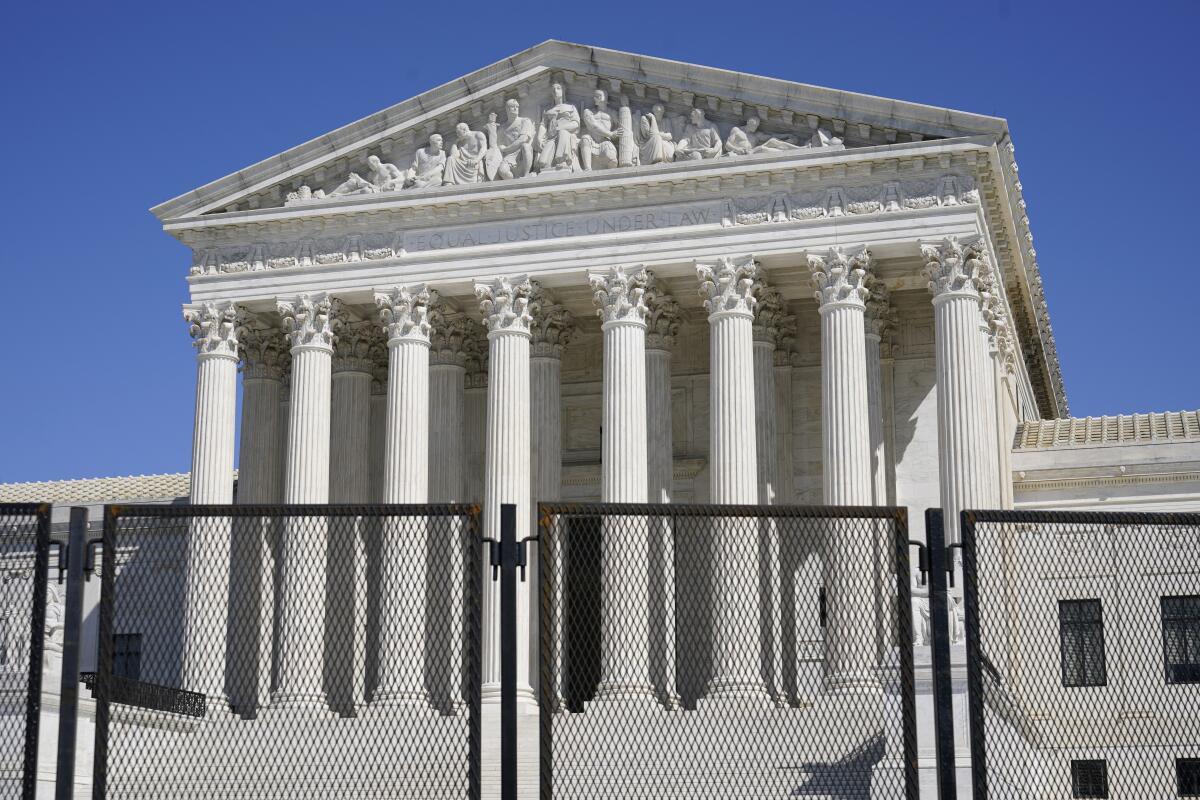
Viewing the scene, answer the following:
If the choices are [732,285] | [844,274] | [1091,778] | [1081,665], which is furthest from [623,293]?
[1091,778]

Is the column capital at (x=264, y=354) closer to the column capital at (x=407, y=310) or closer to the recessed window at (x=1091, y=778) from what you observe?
the column capital at (x=407, y=310)

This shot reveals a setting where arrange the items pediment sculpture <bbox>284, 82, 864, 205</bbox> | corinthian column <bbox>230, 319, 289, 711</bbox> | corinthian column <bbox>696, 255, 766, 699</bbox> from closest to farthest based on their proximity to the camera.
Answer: corinthian column <bbox>696, 255, 766, 699</bbox>, pediment sculpture <bbox>284, 82, 864, 205</bbox>, corinthian column <bbox>230, 319, 289, 711</bbox>

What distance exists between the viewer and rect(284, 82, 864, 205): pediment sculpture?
4147 centimetres

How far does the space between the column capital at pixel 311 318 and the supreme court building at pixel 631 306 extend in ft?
0.23

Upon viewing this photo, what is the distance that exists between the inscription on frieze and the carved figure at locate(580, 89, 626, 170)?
137cm

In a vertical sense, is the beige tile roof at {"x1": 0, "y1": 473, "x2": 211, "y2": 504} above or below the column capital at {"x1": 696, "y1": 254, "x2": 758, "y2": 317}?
below

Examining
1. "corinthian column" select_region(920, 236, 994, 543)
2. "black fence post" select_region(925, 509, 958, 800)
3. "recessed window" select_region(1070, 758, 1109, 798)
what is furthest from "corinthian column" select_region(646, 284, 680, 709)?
"black fence post" select_region(925, 509, 958, 800)

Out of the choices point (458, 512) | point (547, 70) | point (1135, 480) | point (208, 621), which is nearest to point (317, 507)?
point (458, 512)

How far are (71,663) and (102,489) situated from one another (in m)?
50.6

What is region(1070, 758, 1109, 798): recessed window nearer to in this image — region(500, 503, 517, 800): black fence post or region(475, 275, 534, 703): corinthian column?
region(475, 275, 534, 703): corinthian column

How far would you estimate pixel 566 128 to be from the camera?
42969mm

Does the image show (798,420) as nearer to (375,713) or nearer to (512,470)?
(512,470)

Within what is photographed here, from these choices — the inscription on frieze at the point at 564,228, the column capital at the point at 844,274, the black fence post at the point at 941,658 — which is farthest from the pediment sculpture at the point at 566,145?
the black fence post at the point at 941,658

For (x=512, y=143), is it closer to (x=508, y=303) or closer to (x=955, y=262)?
(x=508, y=303)
